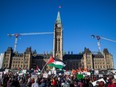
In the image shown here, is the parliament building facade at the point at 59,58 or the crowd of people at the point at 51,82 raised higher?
the parliament building facade at the point at 59,58

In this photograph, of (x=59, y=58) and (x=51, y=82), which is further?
(x=59, y=58)

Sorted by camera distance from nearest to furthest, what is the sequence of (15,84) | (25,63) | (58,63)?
(15,84), (58,63), (25,63)

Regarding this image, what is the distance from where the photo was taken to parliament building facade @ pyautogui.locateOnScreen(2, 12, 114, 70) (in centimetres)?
13850

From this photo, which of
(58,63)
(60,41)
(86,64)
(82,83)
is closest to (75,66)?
(86,64)

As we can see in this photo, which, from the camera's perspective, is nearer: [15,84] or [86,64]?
[15,84]

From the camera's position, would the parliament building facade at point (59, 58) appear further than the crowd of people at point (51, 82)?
Yes

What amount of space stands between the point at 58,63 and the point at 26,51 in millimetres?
125303

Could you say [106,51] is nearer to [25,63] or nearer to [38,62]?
[38,62]

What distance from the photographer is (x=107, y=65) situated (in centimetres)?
14350

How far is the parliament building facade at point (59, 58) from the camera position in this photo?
454 ft

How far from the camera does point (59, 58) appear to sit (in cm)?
13562

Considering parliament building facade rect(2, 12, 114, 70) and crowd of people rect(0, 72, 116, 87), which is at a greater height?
parliament building facade rect(2, 12, 114, 70)

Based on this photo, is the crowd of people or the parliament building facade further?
the parliament building facade

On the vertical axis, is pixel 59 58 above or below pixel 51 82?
above
